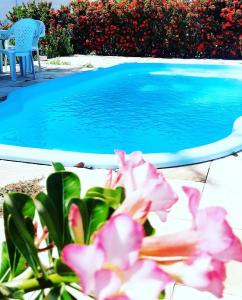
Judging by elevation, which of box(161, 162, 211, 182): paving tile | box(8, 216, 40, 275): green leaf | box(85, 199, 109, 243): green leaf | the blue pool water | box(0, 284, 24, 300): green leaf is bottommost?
the blue pool water

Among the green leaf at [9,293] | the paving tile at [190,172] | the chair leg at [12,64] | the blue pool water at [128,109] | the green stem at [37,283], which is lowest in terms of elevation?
the blue pool water at [128,109]

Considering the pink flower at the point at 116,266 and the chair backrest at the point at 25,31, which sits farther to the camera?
the chair backrest at the point at 25,31

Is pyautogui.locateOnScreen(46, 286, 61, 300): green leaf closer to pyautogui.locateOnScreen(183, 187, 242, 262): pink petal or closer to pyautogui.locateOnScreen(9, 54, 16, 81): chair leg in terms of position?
pyautogui.locateOnScreen(183, 187, 242, 262): pink petal

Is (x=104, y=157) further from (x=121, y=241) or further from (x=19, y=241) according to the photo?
(x=121, y=241)

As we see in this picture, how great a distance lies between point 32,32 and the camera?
27.0 feet

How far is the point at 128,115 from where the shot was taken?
6688mm

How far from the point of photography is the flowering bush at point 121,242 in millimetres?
313

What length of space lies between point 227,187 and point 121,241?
274 cm

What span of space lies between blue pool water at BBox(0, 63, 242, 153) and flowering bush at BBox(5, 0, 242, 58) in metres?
1.88

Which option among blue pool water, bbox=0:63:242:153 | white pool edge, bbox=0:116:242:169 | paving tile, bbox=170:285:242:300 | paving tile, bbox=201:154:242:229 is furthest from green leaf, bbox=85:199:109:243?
blue pool water, bbox=0:63:242:153

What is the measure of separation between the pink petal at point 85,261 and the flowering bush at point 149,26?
11641 mm

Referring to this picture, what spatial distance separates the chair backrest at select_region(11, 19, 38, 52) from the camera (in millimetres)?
8219

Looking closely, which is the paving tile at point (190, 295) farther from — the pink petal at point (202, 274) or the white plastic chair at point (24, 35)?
the white plastic chair at point (24, 35)

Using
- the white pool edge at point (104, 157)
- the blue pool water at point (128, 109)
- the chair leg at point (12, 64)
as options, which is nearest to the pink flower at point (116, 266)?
the white pool edge at point (104, 157)
